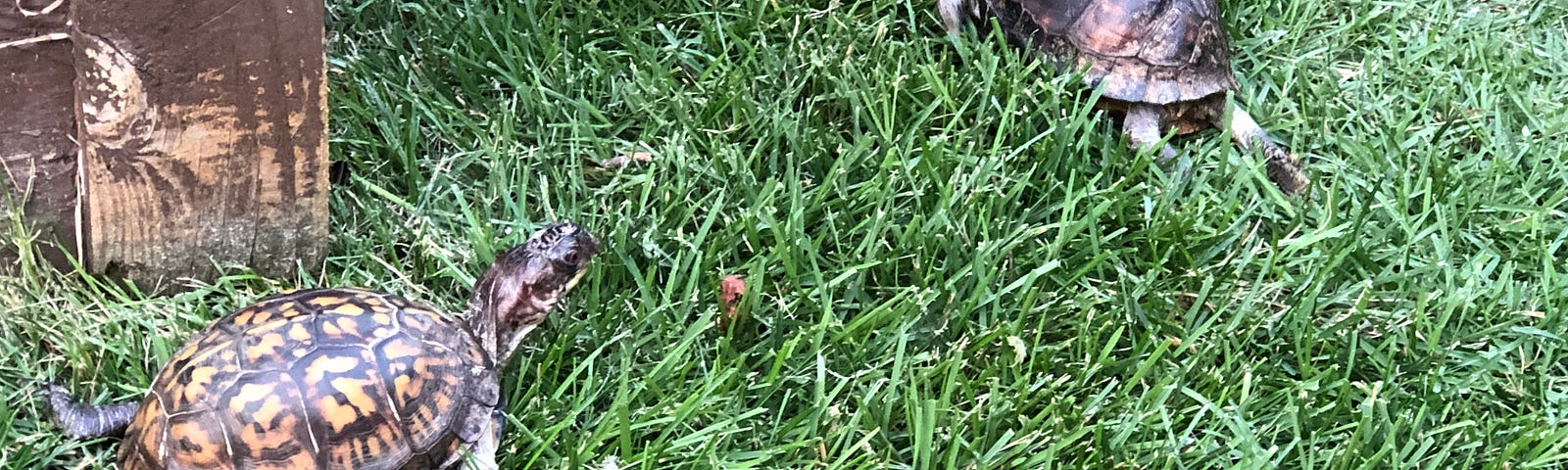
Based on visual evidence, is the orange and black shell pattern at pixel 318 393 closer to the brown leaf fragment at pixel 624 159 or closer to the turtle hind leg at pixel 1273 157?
the brown leaf fragment at pixel 624 159

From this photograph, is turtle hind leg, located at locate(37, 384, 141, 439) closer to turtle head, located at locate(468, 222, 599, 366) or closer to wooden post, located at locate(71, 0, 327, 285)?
wooden post, located at locate(71, 0, 327, 285)

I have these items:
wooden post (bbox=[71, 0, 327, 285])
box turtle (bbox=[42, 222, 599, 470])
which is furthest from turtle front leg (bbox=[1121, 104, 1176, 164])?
wooden post (bbox=[71, 0, 327, 285])

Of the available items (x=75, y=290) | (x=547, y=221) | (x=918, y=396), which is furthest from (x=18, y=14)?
(x=918, y=396)

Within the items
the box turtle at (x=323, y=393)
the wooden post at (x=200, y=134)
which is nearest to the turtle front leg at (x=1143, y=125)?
the box turtle at (x=323, y=393)

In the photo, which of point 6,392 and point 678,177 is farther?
point 678,177

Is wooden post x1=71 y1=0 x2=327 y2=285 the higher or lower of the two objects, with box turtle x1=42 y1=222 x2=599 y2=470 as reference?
higher

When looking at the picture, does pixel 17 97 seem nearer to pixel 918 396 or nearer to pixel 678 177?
pixel 678 177

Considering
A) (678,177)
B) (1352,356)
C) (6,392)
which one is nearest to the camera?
(6,392)
